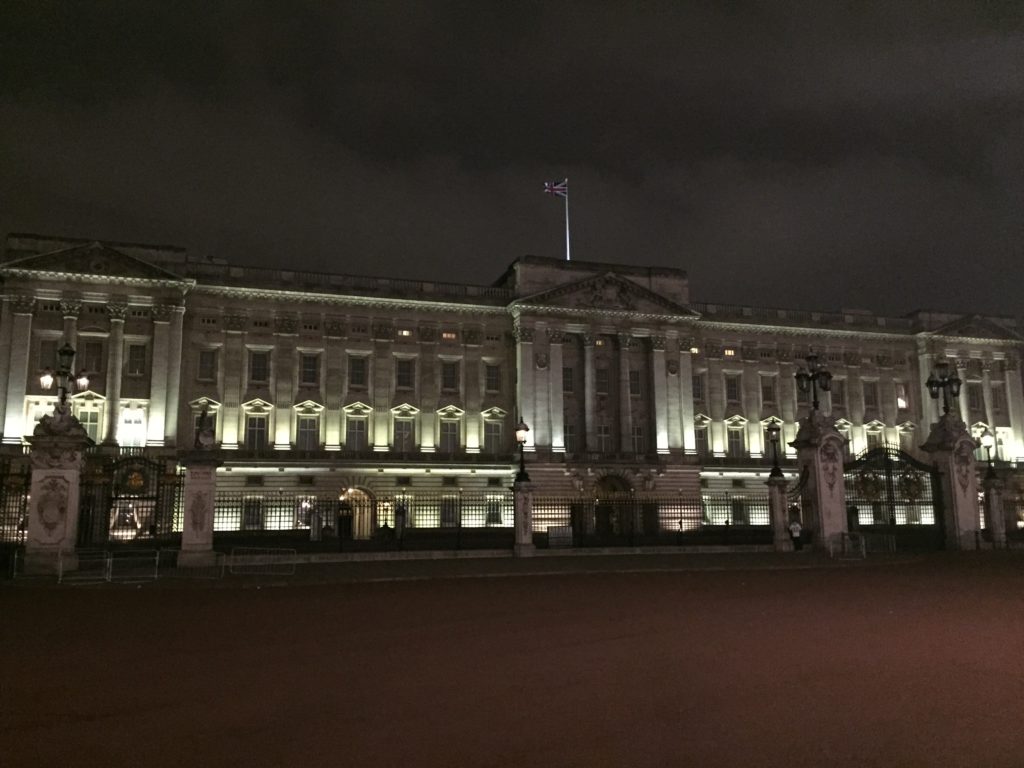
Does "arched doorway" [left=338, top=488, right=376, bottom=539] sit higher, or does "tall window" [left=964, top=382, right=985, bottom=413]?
"tall window" [left=964, top=382, right=985, bottom=413]

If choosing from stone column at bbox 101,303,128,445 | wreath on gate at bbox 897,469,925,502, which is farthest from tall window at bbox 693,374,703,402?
stone column at bbox 101,303,128,445

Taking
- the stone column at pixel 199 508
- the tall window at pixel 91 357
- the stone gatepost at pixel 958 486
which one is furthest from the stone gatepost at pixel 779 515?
the tall window at pixel 91 357

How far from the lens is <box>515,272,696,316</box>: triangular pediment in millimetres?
52531

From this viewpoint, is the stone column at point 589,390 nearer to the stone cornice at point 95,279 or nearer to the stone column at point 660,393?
the stone column at point 660,393

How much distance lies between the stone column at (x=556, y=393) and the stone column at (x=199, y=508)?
102ft

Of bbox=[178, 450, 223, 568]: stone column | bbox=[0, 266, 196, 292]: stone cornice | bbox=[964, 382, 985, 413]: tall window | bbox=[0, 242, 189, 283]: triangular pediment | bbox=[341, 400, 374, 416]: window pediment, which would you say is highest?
bbox=[0, 242, 189, 283]: triangular pediment

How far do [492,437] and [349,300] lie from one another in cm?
1279

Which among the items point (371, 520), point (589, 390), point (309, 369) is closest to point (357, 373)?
point (309, 369)

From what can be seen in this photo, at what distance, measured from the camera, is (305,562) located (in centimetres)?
2459

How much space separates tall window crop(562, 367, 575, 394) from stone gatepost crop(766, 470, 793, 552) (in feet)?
85.1

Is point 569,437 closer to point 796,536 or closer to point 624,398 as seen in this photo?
point 624,398

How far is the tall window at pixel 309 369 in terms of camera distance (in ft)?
162

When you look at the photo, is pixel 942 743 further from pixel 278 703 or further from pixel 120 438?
pixel 120 438

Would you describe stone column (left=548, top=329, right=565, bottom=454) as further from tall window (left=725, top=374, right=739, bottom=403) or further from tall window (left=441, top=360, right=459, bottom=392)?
tall window (left=725, top=374, right=739, bottom=403)
